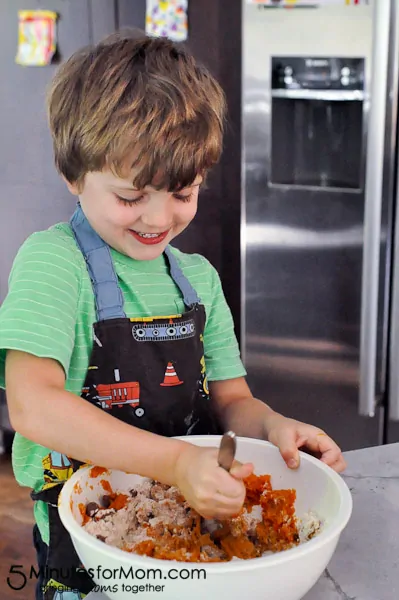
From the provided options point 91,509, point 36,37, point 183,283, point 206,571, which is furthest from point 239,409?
point 36,37

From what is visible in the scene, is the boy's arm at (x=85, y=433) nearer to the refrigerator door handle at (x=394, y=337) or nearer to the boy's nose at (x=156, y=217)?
the boy's nose at (x=156, y=217)

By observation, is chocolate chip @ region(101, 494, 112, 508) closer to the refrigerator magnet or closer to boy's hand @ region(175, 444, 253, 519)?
boy's hand @ region(175, 444, 253, 519)

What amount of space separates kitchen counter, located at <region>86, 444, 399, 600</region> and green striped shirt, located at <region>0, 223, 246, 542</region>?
243 millimetres

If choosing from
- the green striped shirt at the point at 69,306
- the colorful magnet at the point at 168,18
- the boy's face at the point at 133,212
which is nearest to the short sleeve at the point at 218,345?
the green striped shirt at the point at 69,306

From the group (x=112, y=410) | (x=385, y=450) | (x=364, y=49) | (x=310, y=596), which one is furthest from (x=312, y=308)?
(x=310, y=596)

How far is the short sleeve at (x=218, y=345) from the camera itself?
114 centimetres

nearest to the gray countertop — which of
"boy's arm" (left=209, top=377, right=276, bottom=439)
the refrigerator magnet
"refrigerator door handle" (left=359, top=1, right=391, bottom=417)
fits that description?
"boy's arm" (left=209, top=377, right=276, bottom=439)

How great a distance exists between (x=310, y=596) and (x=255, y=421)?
30cm

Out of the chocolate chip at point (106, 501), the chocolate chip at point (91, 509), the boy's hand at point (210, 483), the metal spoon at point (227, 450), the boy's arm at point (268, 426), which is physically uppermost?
the metal spoon at point (227, 450)

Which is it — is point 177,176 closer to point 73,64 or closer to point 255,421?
point 73,64

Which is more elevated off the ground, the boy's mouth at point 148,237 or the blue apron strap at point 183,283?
the boy's mouth at point 148,237

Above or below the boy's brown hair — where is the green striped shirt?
below

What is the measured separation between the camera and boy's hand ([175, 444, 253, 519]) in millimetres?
737

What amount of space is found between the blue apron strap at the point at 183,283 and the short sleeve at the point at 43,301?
6.7 inches
